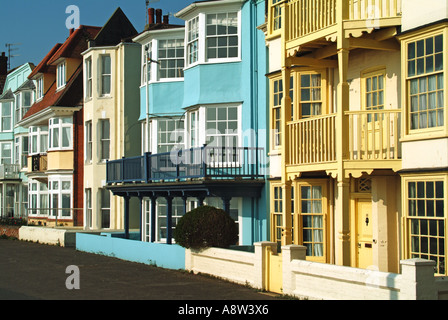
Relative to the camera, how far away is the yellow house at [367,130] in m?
13.6

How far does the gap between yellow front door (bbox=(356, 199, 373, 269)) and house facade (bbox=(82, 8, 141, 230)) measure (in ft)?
50.0

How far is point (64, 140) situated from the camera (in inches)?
1357

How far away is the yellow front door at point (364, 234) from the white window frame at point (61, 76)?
22.7 meters

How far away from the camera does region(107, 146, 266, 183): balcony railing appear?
2045 cm

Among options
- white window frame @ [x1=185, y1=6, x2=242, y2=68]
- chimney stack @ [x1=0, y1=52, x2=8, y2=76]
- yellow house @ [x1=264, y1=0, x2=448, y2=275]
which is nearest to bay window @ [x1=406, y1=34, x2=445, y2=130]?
yellow house @ [x1=264, y1=0, x2=448, y2=275]

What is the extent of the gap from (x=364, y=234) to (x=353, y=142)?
249 cm

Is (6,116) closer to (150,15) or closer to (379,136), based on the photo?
(150,15)

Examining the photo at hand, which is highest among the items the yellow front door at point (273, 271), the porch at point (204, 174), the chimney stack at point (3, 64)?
the chimney stack at point (3, 64)

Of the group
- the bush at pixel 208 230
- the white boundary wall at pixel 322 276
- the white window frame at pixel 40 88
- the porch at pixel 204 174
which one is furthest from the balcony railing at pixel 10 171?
the bush at pixel 208 230

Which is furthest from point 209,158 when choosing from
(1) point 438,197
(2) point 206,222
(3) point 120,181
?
(1) point 438,197

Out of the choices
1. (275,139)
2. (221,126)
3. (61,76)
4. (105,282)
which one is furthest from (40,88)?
(105,282)

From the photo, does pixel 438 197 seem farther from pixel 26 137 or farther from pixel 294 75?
pixel 26 137

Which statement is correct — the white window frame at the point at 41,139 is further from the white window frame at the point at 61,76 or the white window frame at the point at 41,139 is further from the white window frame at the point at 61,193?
the white window frame at the point at 61,193

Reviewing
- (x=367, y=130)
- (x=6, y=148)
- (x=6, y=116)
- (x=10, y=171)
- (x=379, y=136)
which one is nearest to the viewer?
Answer: (x=367, y=130)
